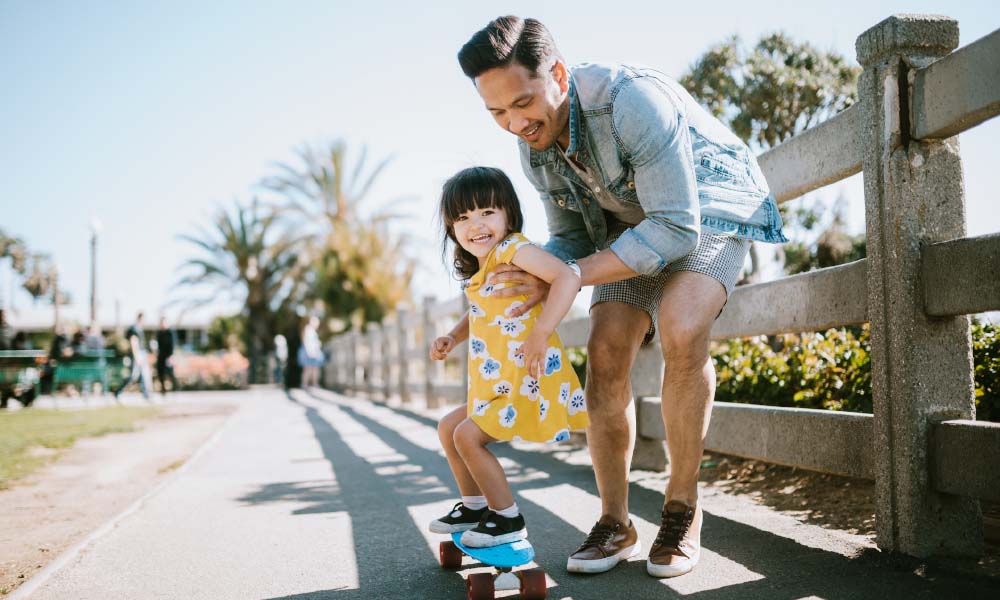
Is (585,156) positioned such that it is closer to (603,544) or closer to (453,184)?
(453,184)

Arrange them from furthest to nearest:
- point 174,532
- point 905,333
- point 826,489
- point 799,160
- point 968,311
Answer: point 826,489 < point 174,532 < point 799,160 < point 905,333 < point 968,311

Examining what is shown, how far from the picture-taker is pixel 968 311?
2.29 m

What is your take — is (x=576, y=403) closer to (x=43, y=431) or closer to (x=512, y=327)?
(x=512, y=327)

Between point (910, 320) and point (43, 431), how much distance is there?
9.40 m

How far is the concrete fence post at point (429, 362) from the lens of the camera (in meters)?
10.4

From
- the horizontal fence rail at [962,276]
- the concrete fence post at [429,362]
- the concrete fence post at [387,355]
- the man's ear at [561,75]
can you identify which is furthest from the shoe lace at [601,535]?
the concrete fence post at [387,355]

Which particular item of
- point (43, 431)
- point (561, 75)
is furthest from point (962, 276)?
point (43, 431)

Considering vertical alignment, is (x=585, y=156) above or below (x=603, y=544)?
above

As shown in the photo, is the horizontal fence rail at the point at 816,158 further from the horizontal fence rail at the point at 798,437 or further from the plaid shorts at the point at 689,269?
the horizontal fence rail at the point at 798,437

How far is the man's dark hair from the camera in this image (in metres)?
2.33

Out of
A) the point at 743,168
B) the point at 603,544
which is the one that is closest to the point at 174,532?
the point at 603,544

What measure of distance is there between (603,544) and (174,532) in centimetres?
200

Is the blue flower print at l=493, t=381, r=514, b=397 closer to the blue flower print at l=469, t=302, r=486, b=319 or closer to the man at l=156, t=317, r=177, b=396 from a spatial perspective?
the blue flower print at l=469, t=302, r=486, b=319

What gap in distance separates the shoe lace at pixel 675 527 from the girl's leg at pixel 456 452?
24.2 inches
